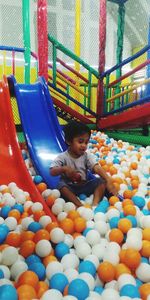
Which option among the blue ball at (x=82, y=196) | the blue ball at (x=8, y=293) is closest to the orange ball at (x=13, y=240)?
the blue ball at (x=8, y=293)

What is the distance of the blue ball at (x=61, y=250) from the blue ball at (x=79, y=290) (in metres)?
0.27

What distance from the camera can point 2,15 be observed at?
596 centimetres

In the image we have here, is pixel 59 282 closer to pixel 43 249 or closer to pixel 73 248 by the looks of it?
pixel 43 249

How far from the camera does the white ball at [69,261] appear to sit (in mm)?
940

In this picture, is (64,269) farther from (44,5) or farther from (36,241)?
(44,5)

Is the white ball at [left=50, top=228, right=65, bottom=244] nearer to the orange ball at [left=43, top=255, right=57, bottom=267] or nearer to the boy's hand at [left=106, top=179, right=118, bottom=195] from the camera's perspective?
the orange ball at [left=43, top=255, right=57, bottom=267]

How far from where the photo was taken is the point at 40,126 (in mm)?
2113

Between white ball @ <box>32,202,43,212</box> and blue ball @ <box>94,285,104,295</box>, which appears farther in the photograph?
white ball @ <box>32,202,43,212</box>

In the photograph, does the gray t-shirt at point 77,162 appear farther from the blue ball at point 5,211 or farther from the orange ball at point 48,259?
the orange ball at point 48,259

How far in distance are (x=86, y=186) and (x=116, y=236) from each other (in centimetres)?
51

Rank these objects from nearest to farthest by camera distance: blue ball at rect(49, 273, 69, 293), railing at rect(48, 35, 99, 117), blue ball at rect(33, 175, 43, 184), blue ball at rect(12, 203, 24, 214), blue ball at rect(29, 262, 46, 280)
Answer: blue ball at rect(49, 273, 69, 293) → blue ball at rect(29, 262, 46, 280) → blue ball at rect(12, 203, 24, 214) → blue ball at rect(33, 175, 43, 184) → railing at rect(48, 35, 99, 117)

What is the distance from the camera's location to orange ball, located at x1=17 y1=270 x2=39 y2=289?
2.68 feet

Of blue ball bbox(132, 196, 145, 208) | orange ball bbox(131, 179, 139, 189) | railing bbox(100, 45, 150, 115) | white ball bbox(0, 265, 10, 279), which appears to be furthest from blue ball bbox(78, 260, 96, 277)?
railing bbox(100, 45, 150, 115)

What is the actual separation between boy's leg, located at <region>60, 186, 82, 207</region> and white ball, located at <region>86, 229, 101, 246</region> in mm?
321
